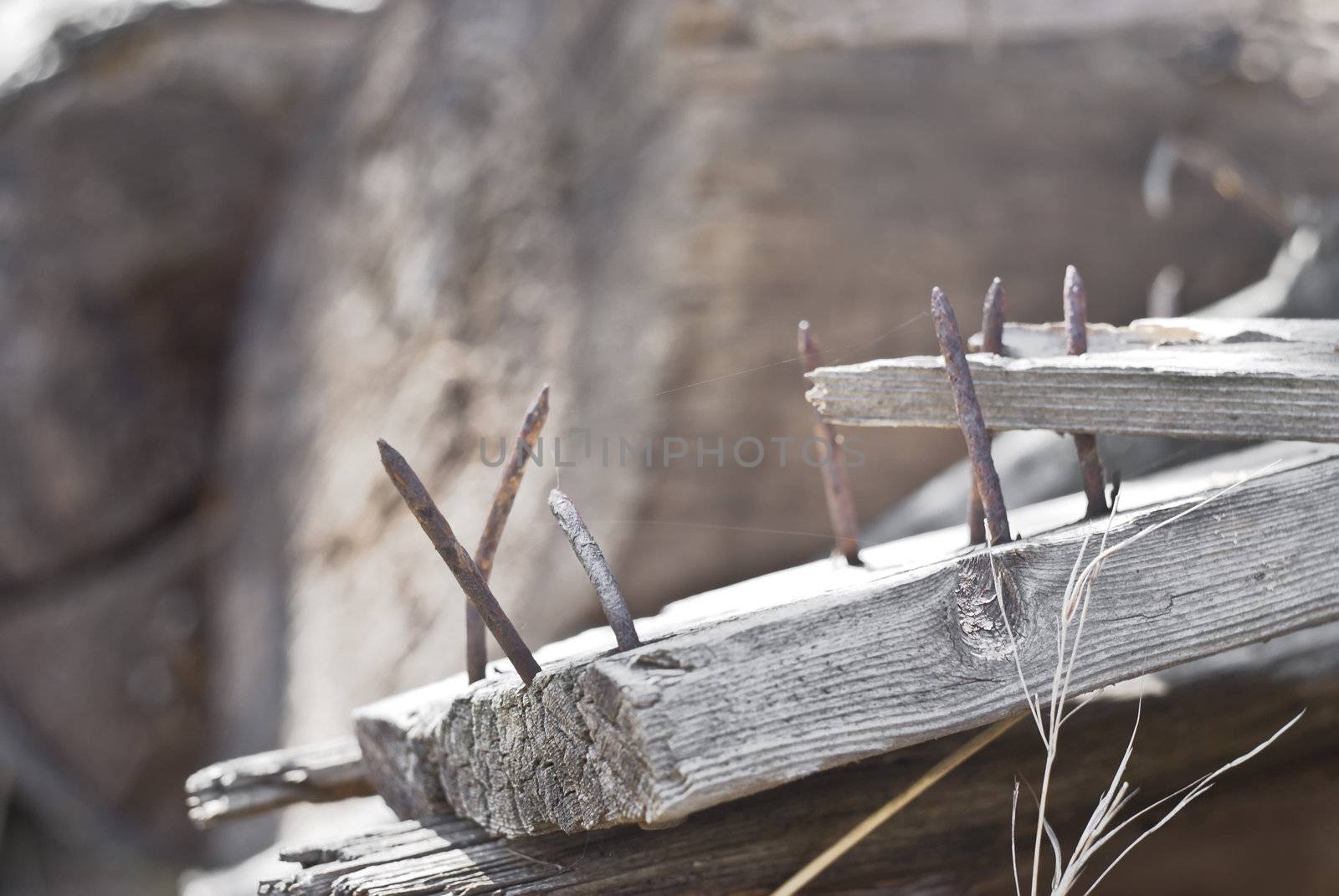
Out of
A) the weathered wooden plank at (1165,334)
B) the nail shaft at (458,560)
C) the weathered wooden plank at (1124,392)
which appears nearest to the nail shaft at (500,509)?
the nail shaft at (458,560)

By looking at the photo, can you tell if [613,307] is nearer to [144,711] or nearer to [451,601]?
[451,601]

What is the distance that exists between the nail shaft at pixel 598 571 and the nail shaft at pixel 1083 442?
1.62 feet

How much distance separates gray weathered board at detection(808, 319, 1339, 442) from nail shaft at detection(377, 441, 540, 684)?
38 centimetres

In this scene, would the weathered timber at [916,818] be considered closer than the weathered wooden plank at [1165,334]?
Yes

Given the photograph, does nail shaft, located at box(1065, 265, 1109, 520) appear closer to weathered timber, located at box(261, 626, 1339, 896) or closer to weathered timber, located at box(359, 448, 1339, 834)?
weathered timber, located at box(359, 448, 1339, 834)

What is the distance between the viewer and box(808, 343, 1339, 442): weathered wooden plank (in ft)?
3.38

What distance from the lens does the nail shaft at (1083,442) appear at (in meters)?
1.12

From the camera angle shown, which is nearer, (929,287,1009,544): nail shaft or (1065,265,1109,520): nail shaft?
(929,287,1009,544): nail shaft

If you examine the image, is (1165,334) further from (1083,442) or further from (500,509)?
(500,509)

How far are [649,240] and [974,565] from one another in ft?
7.67

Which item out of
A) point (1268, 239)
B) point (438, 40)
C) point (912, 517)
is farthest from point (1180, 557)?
point (438, 40)

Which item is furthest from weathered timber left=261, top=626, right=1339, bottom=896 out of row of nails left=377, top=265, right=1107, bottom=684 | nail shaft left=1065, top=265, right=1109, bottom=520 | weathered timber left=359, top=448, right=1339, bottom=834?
nail shaft left=1065, top=265, right=1109, bottom=520

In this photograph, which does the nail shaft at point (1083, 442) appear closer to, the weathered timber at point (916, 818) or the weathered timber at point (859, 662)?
the weathered timber at point (859, 662)

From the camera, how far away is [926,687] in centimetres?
87
